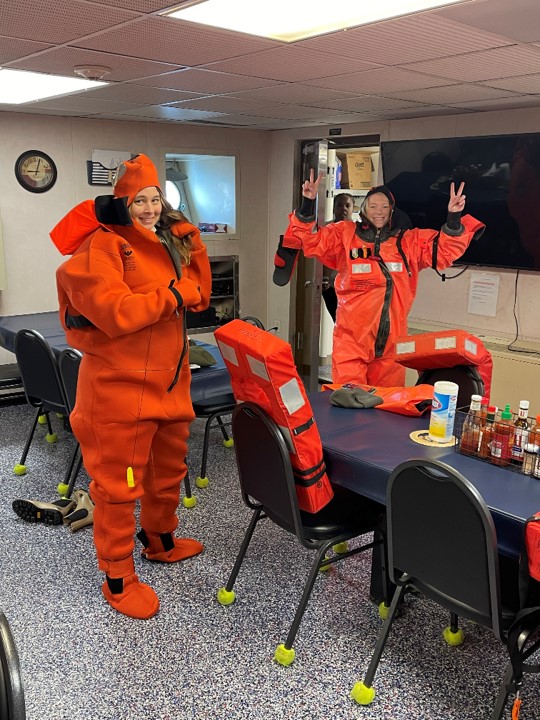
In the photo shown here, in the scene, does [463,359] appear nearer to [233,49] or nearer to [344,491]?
[344,491]

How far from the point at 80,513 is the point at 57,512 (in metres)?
0.12

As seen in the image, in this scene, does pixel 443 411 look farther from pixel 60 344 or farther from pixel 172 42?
pixel 60 344

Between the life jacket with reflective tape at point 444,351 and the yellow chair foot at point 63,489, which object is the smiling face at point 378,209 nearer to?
the life jacket with reflective tape at point 444,351

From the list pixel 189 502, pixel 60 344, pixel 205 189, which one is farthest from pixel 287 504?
pixel 205 189

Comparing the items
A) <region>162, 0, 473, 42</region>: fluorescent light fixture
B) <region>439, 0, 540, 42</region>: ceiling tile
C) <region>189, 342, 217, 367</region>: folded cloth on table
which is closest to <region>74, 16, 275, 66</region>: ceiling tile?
<region>162, 0, 473, 42</region>: fluorescent light fixture

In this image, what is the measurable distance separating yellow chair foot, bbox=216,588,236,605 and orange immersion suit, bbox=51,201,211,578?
393mm

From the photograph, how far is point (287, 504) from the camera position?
2285 mm

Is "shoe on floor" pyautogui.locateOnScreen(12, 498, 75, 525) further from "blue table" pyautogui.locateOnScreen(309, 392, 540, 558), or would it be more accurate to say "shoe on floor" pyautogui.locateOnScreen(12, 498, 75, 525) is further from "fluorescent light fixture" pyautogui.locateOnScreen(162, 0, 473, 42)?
"fluorescent light fixture" pyautogui.locateOnScreen(162, 0, 473, 42)

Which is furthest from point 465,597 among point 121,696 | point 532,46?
point 532,46

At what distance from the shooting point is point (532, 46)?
2564 mm

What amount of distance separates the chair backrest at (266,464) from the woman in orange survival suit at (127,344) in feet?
1.32

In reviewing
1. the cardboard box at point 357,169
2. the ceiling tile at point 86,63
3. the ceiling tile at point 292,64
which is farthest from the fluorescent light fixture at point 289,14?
the cardboard box at point 357,169

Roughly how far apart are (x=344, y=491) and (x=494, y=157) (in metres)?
2.79

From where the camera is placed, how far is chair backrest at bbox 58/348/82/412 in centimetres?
330
